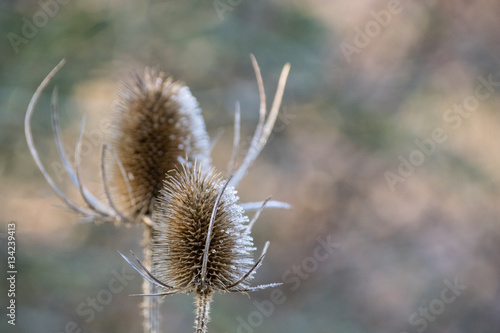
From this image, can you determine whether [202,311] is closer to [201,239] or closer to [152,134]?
[201,239]

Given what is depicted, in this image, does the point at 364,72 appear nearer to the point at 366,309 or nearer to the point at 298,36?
the point at 298,36

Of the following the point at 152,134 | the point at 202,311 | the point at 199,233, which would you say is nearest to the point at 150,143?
the point at 152,134

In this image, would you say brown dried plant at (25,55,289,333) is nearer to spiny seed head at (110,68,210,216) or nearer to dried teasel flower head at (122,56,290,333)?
spiny seed head at (110,68,210,216)

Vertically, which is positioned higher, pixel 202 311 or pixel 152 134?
pixel 152 134

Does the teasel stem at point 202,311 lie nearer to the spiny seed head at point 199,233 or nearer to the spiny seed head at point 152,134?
the spiny seed head at point 199,233

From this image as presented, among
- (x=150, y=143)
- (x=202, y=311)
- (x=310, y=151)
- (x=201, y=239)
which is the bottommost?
(x=202, y=311)

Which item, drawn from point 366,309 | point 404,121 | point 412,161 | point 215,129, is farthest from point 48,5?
point 366,309

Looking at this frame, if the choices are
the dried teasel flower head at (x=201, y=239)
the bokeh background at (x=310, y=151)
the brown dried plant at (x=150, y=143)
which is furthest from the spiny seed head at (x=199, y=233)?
the bokeh background at (x=310, y=151)

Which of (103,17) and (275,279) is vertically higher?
(103,17)
